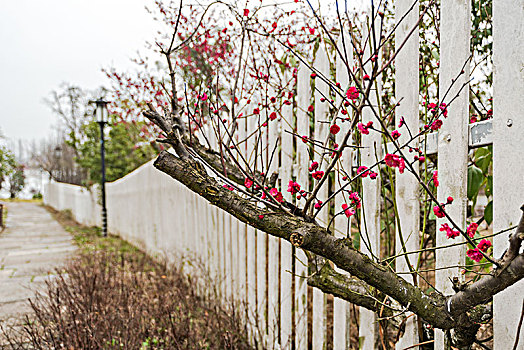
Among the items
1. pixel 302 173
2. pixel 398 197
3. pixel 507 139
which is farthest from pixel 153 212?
pixel 507 139

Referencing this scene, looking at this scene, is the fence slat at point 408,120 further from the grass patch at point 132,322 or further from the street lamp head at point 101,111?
the street lamp head at point 101,111

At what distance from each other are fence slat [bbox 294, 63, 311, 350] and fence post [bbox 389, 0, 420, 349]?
0.65 m

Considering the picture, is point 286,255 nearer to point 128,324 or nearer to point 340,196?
point 340,196

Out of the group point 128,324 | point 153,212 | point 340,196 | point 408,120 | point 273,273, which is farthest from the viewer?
point 153,212

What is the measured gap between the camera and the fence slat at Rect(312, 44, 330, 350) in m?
1.92

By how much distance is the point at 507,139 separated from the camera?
1.09 meters

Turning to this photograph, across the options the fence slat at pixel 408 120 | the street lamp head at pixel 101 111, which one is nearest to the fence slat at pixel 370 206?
the fence slat at pixel 408 120

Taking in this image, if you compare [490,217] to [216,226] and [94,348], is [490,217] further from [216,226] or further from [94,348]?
[216,226]

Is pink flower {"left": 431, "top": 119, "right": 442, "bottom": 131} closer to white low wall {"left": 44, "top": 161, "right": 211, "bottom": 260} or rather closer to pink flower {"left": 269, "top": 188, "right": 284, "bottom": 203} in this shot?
pink flower {"left": 269, "top": 188, "right": 284, "bottom": 203}

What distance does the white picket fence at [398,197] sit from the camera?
3.58 ft

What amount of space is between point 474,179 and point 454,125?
312 millimetres

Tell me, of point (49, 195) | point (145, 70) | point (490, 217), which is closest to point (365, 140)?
point (490, 217)

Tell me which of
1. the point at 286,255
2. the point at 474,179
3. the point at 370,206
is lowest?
the point at 286,255

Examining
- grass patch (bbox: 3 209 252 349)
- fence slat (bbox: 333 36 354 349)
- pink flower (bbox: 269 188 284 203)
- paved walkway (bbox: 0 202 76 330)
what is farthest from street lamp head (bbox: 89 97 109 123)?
pink flower (bbox: 269 188 284 203)
